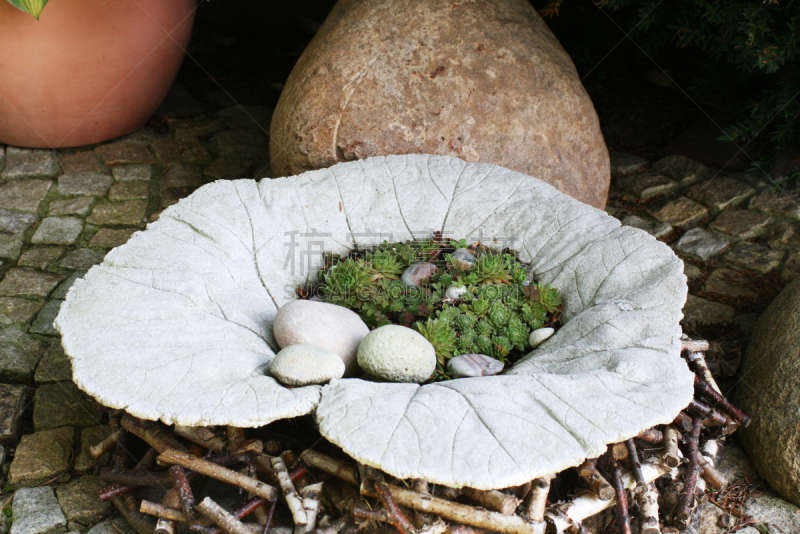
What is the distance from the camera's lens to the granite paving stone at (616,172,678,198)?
442 centimetres

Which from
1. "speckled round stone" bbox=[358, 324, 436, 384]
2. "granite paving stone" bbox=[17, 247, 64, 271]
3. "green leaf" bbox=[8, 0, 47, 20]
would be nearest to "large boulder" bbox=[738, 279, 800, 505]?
"speckled round stone" bbox=[358, 324, 436, 384]

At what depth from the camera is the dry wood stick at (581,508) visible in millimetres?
1973

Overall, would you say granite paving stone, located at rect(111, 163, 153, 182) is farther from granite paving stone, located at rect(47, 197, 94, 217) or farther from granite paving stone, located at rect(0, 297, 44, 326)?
granite paving stone, located at rect(0, 297, 44, 326)

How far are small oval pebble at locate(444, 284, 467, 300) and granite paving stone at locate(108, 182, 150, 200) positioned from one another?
8.33 ft

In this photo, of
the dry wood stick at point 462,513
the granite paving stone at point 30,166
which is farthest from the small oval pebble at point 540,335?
the granite paving stone at point 30,166

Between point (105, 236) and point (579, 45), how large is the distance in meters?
3.70

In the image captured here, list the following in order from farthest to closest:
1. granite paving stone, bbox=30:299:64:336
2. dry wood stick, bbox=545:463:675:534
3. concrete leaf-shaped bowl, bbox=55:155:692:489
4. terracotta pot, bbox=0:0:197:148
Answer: terracotta pot, bbox=0:0:197:148 < granite paving stone, bbox=30:299:64:336 < dry wood stick, bbox=545:463:675:534 < concrete leaf-shaped bowl, bbox=55:155:692:489

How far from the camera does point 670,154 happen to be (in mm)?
4781

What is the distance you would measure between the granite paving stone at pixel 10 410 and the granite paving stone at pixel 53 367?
9 cm

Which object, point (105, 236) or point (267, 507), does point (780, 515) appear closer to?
point (267, 507)

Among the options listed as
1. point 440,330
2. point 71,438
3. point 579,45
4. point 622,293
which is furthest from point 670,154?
point 71,438

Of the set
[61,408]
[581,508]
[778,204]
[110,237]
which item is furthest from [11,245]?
[778,204]

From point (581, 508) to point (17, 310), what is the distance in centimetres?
288

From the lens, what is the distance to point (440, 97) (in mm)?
3391
